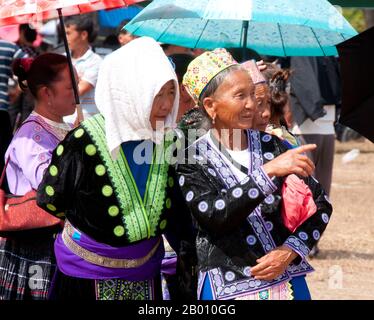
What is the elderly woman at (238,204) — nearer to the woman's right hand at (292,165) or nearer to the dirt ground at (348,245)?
the woman's right hand at (292,165)

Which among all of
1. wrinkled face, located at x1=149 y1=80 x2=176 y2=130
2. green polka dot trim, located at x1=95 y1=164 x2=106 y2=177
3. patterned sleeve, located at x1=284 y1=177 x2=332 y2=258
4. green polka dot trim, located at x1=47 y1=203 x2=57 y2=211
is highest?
wrinkled face, located at x1=149 y1=80 x2=176 y2=130

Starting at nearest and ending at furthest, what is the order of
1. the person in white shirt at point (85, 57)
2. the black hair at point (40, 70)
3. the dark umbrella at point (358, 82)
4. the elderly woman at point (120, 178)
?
the elderly woman at point (120, 178) → the dark umbrella at point (358, 82) → the black hair at point (40, 70) → the person in white shirt at point (85, 57)

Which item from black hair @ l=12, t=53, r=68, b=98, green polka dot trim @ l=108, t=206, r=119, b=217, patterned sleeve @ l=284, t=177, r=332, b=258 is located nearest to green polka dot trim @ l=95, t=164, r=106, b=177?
→ green polka dot trim @ l=108, t=206, r=119, b=217

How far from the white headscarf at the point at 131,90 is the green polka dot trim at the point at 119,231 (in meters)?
0.29

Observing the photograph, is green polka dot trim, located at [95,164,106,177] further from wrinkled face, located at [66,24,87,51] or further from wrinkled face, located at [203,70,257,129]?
wrinkled face, located at [66,24,87,51]

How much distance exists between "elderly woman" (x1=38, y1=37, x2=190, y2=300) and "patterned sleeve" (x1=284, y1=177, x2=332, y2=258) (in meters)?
0.54

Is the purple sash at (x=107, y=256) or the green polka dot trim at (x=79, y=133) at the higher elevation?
the green polka dot trim at (x=79, y=133)

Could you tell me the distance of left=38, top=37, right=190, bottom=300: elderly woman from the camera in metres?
4.05

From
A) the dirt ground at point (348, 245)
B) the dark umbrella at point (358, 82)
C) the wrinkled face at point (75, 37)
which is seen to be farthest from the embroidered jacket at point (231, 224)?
the wrinkled face at point (75, 37)

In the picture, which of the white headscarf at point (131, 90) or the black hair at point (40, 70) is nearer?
the white headscarf at point (131, 90)

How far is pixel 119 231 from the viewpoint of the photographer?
4066 mm

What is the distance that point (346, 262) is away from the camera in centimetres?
867

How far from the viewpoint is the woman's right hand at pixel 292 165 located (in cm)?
383

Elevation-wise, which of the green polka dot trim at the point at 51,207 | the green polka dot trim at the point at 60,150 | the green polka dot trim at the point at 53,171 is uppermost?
the green polka dot trim at the point at 60,150
